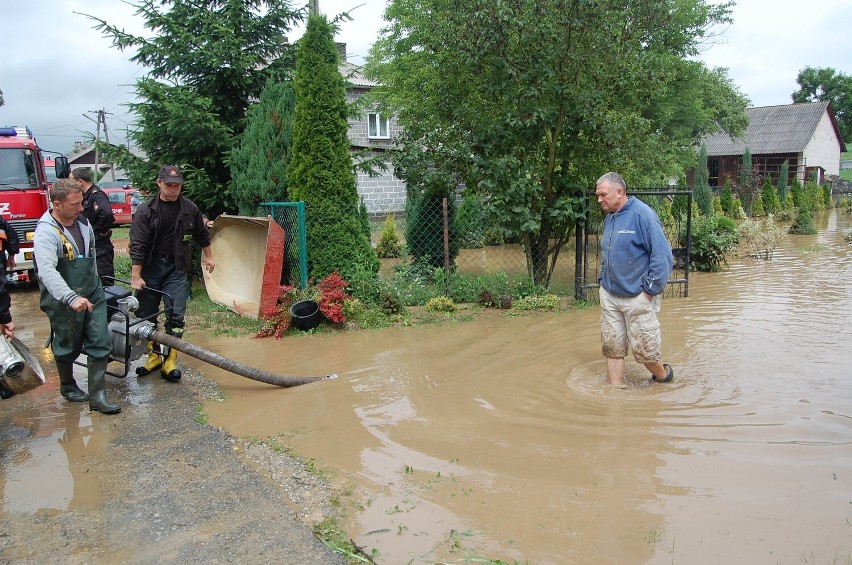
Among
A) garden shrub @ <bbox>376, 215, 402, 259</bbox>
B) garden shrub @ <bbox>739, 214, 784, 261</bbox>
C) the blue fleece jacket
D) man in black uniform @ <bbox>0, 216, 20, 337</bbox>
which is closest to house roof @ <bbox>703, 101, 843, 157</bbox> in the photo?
garden shrub @ <bbox>739, 214, 784, 261</bbox>

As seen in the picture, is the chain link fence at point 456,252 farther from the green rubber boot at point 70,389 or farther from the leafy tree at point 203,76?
the green rubber boot at point 70,389

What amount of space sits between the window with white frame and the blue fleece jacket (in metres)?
25.6

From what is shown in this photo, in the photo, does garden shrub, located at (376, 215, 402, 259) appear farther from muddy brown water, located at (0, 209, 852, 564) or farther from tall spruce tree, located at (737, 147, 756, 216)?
tall spruce tree, located at (737, 147, 756, 216)

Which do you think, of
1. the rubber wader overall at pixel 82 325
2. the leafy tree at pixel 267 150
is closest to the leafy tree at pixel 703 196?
the leafy tree at pixel 267 150

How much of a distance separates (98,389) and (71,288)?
2.71ft

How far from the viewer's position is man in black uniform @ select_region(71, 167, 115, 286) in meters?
7.32

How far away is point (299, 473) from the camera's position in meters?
4.18

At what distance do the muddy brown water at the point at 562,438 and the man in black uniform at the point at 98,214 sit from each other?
54.8 inches

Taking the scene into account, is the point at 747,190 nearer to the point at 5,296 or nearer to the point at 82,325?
the point at 82,325

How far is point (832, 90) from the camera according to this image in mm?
60875

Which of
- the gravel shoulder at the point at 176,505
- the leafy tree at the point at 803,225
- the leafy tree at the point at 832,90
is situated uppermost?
the leafy tree at the point at 832,90

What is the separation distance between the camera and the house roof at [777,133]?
40.4 m

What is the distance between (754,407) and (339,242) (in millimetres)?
5322

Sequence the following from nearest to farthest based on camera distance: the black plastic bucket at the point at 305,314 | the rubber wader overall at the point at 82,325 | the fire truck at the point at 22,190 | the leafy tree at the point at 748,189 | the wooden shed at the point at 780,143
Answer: the rubber wader overall at the point at 82,325
the black plastic bucket at the point at 305,314
the fire truck at the point at 22,190
the leafy tree at the point at 748,189
the wooden shed at the point at 780,143
